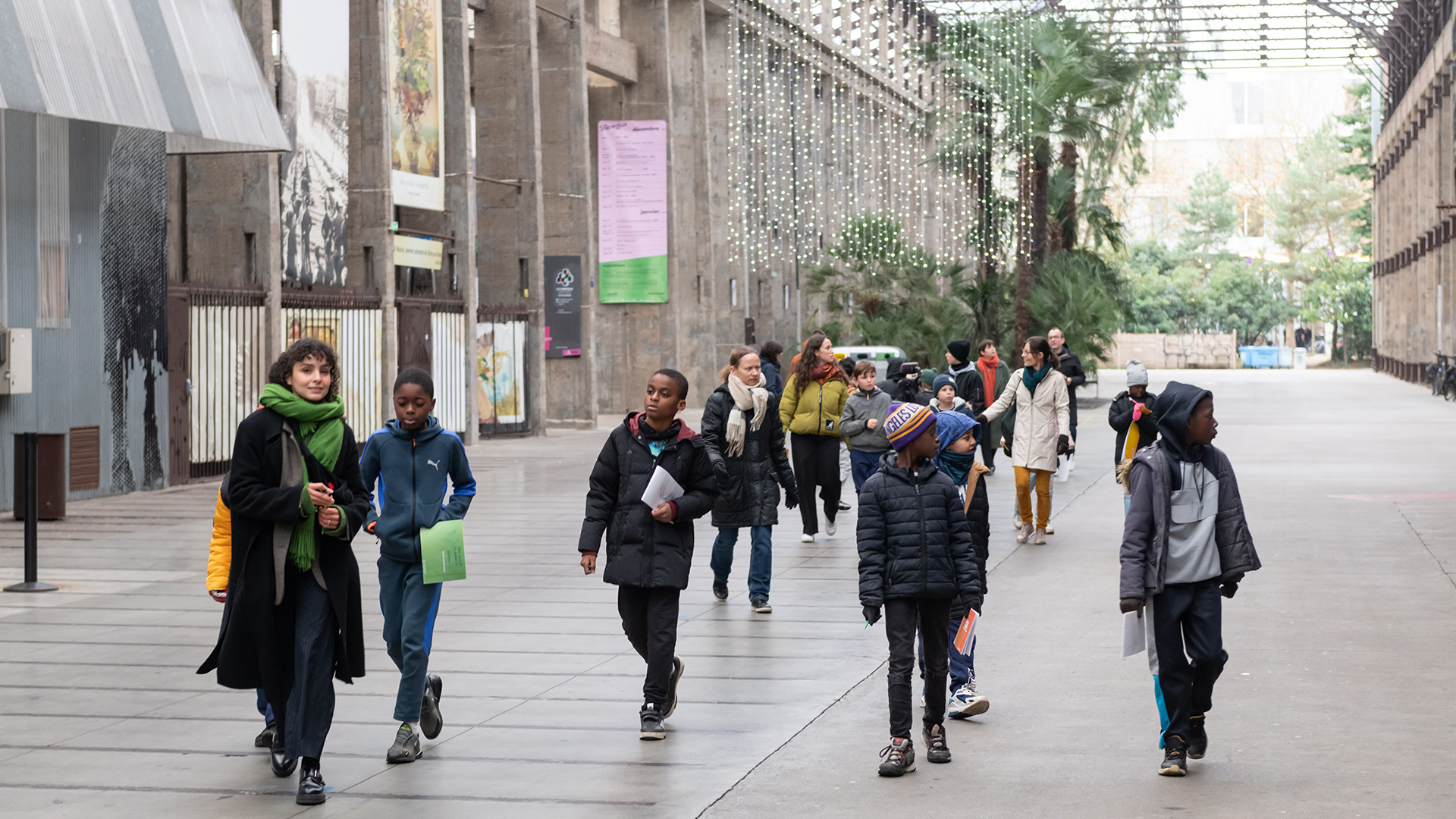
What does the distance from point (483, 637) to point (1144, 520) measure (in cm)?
453

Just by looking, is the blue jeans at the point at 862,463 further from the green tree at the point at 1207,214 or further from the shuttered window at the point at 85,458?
the green tree at the point at 1207,214

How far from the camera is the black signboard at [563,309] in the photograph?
33.1 metres

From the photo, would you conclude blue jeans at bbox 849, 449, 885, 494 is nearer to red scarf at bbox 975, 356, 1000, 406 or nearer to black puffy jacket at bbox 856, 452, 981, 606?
red scarf at bbox 975, 356, 1000, 406

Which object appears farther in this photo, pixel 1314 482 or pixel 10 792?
pixel 1314 482

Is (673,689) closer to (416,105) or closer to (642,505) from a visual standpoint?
(642,505)

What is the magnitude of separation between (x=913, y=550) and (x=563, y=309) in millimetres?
27171

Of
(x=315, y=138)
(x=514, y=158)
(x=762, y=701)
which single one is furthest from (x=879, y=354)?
(x=762, y=701)

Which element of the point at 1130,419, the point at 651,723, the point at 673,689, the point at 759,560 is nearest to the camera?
the point at 651,723

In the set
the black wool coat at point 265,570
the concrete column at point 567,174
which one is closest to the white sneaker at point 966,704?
the black wool coat at point 265,570

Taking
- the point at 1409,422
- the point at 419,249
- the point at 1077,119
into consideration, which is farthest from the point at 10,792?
the point at 1077,119

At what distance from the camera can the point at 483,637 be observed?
31.6 feet

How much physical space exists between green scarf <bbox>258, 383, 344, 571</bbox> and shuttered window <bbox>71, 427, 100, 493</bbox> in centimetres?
1288

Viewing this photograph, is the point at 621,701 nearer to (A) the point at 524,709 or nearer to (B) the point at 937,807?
(A) the point at 524,709

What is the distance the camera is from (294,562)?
609cm
